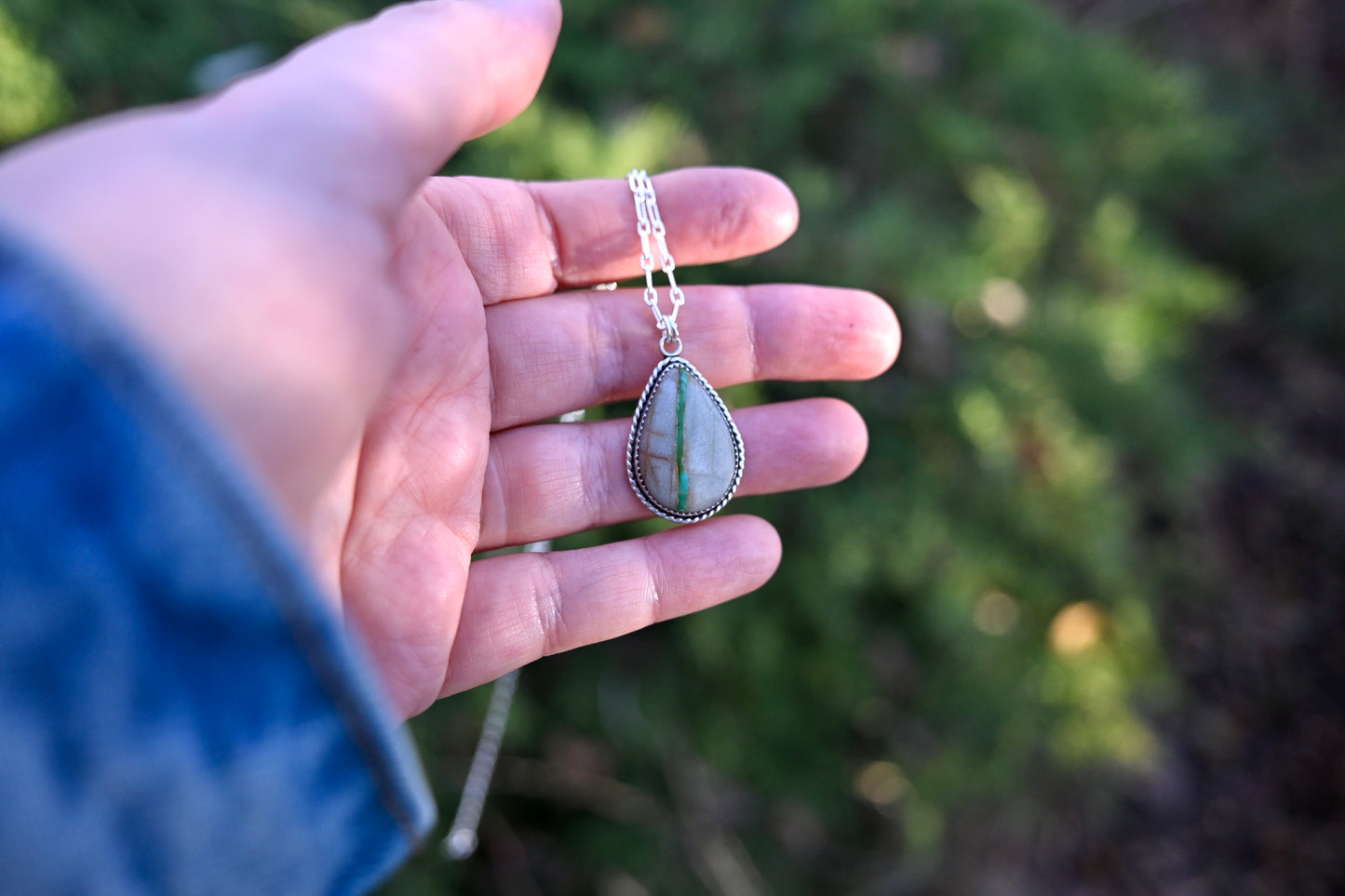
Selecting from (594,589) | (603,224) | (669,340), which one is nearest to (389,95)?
(603,224)

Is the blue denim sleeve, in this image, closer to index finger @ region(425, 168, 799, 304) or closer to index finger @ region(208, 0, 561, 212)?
index finger @ region(208, 0, 561, 212)

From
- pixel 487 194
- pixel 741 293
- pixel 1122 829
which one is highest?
pixel 487 194

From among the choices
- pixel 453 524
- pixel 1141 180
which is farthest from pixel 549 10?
pixel 1141 180

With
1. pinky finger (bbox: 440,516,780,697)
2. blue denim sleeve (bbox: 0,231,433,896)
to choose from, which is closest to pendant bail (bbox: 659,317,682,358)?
pinky finger (bbox: 440,516,780,697)

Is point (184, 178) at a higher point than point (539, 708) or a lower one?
higher

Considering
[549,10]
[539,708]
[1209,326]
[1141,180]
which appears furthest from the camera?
[1209,326]

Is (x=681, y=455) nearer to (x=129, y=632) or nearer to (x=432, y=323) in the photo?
(x=432, y=323)

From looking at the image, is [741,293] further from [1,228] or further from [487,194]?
[1,228]

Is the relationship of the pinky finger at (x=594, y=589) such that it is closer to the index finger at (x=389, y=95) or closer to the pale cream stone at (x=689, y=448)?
the pale cream stone at (x=689, y=448)
